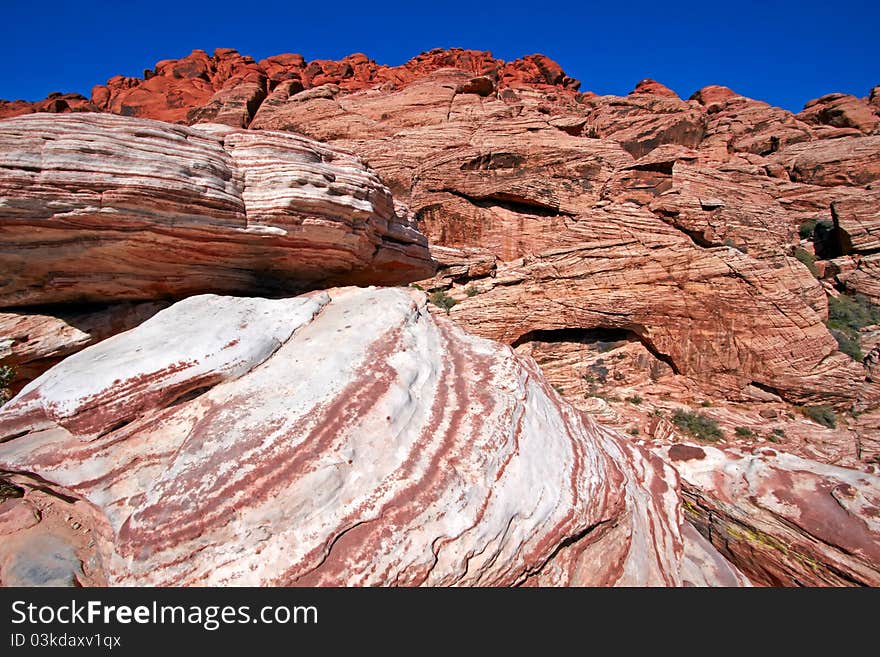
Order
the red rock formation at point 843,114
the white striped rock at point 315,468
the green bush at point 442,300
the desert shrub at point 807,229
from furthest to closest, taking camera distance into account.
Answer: the red rock formation at point 843,114 < the desert shrub at point 807,229 < the green bush at point 442,300 < the white striped rock at point 315,468

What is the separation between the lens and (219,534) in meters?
1.95

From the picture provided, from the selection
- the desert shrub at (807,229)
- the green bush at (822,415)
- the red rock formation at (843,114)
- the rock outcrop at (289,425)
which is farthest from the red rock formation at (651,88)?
the rock outcrop at (289,425)

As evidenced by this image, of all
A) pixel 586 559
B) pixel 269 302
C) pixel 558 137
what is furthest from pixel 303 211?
pixel 558 137

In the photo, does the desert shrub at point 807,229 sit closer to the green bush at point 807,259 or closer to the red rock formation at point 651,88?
the green bush at point 807,259

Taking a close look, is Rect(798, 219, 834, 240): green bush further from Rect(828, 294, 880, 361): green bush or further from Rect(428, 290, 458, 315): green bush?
Rect(428, 290, 458, 315): green bush

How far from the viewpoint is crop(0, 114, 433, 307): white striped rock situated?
10.6ft

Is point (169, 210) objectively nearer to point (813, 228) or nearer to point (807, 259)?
point (807, 259)

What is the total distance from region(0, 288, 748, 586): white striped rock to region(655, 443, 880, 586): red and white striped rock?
0.40m

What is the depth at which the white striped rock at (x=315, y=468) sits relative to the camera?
1.99 m

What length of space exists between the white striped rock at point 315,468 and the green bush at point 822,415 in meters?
10.4

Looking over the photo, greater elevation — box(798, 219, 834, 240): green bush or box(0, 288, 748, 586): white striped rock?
box(798, 219, 834, 240): green bush

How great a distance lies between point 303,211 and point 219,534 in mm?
3264

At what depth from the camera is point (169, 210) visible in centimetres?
358

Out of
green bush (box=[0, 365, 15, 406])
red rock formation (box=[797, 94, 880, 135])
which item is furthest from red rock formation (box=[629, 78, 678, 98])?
green bush (box=[0, 365, 15, 406])
